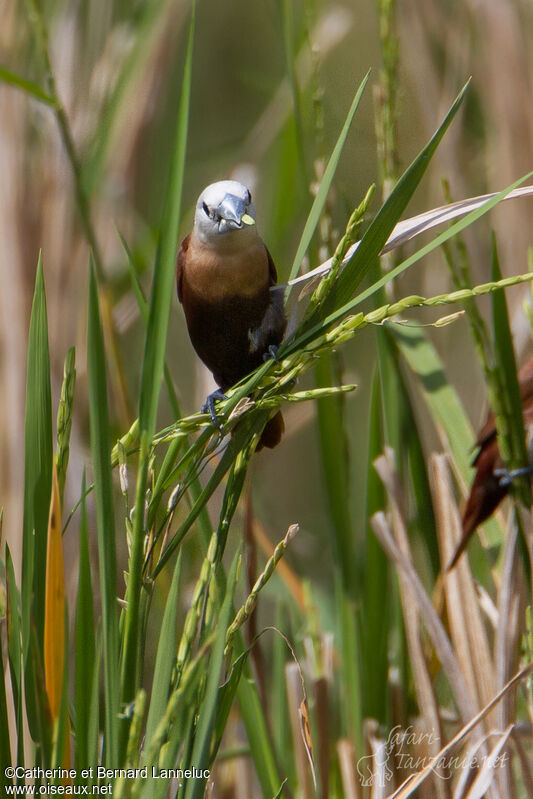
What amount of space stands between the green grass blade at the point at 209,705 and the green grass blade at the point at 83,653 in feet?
0.25

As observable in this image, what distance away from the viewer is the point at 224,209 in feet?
3.48

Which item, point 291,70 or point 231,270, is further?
point 231,270

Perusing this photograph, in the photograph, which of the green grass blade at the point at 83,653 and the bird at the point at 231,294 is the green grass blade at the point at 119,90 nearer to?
the bird at the point at 231,294

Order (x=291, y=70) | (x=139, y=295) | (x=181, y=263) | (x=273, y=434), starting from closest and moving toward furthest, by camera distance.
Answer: (x=139, y=295), (x=291, y=70), (x=273, y=434), (x=181, y=263)

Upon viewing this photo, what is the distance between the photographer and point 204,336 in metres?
1.21

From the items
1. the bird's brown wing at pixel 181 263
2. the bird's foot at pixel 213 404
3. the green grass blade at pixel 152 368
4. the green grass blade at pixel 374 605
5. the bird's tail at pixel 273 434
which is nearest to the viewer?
the green grass blade at pixel 152 368

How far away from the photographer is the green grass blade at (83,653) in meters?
0.60

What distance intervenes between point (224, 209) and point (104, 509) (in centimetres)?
57

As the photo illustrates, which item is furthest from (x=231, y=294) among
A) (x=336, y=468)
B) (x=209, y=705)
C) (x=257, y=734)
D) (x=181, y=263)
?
(x=209, y=705)

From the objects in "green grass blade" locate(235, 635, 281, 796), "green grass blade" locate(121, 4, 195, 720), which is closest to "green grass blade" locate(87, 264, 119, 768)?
"green grass blade" locate(121, 4, 195, 720)

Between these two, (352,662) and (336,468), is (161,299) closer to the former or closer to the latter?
(336,468)

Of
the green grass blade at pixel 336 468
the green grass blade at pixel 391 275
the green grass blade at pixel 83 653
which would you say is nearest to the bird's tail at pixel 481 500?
the green grass blade at pixel 336 468

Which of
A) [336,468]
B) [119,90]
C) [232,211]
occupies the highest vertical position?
[119,90]

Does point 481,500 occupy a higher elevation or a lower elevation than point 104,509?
lower
